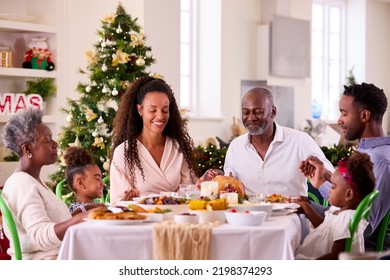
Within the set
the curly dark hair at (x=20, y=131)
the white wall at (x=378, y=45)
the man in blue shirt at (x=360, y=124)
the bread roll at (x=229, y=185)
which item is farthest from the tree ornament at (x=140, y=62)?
the white wall at (x=378, y=45)

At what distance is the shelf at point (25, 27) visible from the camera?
301 inches

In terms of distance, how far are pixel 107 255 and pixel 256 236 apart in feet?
1.57

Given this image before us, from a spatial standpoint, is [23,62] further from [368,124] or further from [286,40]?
[286,40]

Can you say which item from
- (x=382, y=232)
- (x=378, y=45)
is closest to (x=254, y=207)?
(x=382, y=232)

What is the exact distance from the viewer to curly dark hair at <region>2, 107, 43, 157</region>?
3516mm

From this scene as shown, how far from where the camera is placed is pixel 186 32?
11516 mm

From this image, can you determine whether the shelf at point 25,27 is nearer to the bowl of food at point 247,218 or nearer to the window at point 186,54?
the window at point 186,54

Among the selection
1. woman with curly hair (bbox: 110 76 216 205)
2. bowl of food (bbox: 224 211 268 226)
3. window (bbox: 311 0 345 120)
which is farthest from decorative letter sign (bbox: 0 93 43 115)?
window (bbox: 311 0 345 120)

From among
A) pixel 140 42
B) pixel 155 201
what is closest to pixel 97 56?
pixel 140 42

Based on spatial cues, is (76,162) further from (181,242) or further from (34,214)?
(181,242)

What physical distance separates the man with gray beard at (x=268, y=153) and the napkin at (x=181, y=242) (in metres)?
1.76

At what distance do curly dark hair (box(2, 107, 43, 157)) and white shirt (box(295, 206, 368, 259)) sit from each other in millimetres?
1127

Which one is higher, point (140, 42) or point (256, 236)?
point (140, 42)
